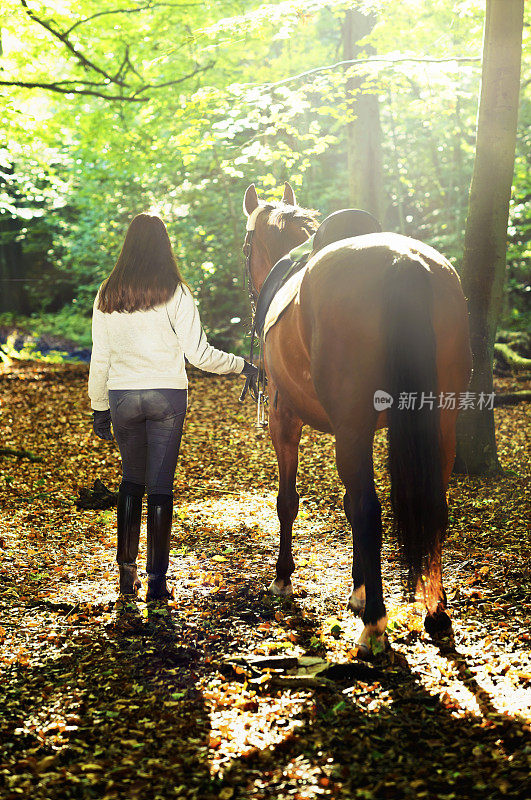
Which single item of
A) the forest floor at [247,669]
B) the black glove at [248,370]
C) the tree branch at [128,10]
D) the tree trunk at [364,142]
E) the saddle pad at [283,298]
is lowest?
the forest floor at [247,669]

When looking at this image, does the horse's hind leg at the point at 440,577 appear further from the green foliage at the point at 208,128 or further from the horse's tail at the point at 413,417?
the green foliage at the point at 208,128

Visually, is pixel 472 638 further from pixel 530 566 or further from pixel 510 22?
pixel 510 22

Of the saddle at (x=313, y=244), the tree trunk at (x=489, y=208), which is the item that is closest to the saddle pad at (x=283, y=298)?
the saddle at (x=313, y=244)

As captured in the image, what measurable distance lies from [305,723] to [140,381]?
1.98 meters

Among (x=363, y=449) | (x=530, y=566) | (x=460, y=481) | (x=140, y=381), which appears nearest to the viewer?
(x=363, y=449)

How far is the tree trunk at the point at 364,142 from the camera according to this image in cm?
1056

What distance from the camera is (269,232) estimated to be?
199 inches

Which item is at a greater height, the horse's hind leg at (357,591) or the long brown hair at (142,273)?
the long brown hair at (142,273)

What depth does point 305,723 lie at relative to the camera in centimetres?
280

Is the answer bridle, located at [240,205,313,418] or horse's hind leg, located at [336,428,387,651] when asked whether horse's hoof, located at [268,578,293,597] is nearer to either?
horse's hind leg, located at [336,428,387,651]

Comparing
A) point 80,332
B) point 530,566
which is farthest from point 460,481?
point 80,332

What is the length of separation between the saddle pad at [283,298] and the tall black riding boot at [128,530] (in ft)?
4.10

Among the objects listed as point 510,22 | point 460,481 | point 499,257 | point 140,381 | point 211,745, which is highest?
point 510,22

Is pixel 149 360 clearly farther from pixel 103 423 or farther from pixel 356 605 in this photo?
pixel 356 605
